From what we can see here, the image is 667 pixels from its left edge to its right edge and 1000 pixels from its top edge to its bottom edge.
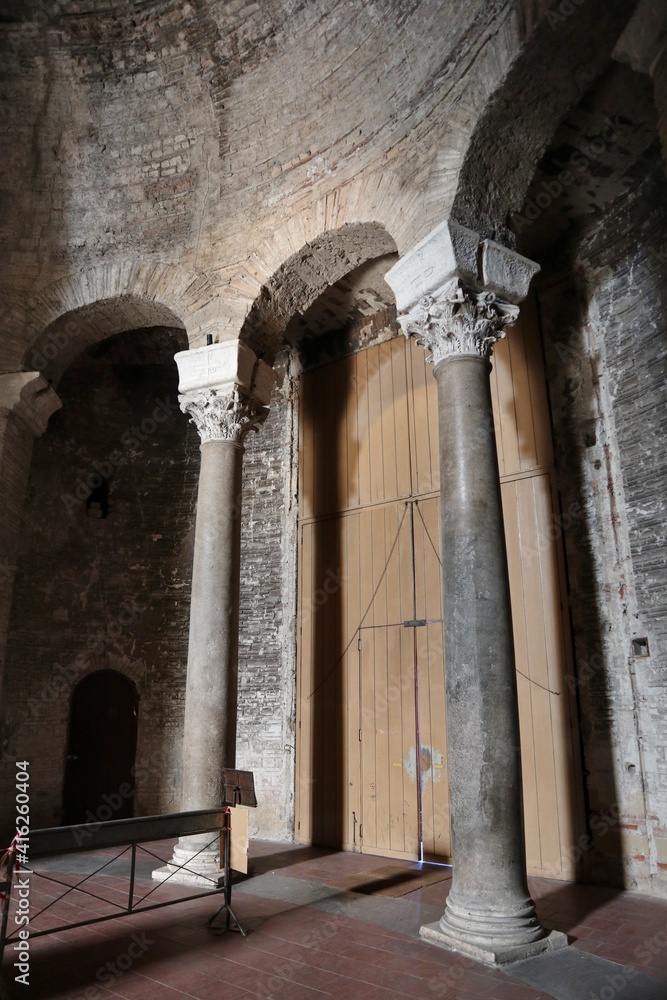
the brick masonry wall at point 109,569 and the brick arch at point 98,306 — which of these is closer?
the brick arch at point 98,306

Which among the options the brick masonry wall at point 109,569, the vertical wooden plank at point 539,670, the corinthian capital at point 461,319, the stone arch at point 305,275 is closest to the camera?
the corinthian capital at point 461,319

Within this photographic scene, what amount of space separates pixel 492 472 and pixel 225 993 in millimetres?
3558

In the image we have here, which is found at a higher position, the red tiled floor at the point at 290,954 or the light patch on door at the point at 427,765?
the light patch on door at the point at 427,765

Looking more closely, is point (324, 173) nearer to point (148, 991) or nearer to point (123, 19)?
point (123, 19)

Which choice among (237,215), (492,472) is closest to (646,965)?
(492,472)

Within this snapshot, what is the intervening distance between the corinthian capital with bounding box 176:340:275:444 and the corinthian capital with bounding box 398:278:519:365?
2.36 m

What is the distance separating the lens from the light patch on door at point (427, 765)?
279 inches

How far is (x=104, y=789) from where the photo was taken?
358 inches

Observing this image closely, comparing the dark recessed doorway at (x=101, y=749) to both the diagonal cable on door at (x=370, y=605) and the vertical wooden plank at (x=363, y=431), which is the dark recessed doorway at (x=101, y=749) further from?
the vertical wooden plank at (x=363, y=431)

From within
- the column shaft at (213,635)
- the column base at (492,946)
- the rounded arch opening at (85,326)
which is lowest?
the column base at (492,946)

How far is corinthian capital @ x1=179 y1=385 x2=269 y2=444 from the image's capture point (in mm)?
7273

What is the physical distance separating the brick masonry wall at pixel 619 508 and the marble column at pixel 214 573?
318 cm

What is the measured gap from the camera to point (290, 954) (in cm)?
425

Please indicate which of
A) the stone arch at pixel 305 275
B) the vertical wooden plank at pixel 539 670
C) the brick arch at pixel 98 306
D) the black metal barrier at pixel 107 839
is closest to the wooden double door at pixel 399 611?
the vertical wooden plank at pixel 539 670
